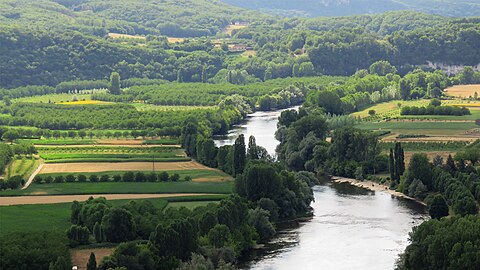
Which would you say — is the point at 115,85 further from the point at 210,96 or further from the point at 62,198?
the point at 62,198

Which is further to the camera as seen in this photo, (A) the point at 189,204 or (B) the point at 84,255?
(A) the point at 189,204

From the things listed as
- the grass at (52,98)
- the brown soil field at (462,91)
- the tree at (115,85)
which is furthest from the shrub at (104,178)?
the tree at (115,85)

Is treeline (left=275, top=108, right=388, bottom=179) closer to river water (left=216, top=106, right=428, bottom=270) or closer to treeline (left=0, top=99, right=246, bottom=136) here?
river water (left=216, top=106, right=428, bottom=270)

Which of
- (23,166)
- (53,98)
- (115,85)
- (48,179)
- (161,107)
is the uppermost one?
(115,85)

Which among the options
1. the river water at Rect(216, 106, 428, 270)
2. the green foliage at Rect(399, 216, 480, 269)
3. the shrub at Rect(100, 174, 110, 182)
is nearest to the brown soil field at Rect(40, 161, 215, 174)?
the shrub at Rect(100, 174, 110, 182)

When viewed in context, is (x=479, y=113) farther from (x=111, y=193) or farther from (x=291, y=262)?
(x=291, y=262)

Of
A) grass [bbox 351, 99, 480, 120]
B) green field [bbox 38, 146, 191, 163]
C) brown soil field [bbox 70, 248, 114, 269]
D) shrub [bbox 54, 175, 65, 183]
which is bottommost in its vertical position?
brown soil field [bbox 70, 248, 114, 269]

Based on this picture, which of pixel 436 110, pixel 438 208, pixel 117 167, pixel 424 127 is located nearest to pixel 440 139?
pixel 424 127
